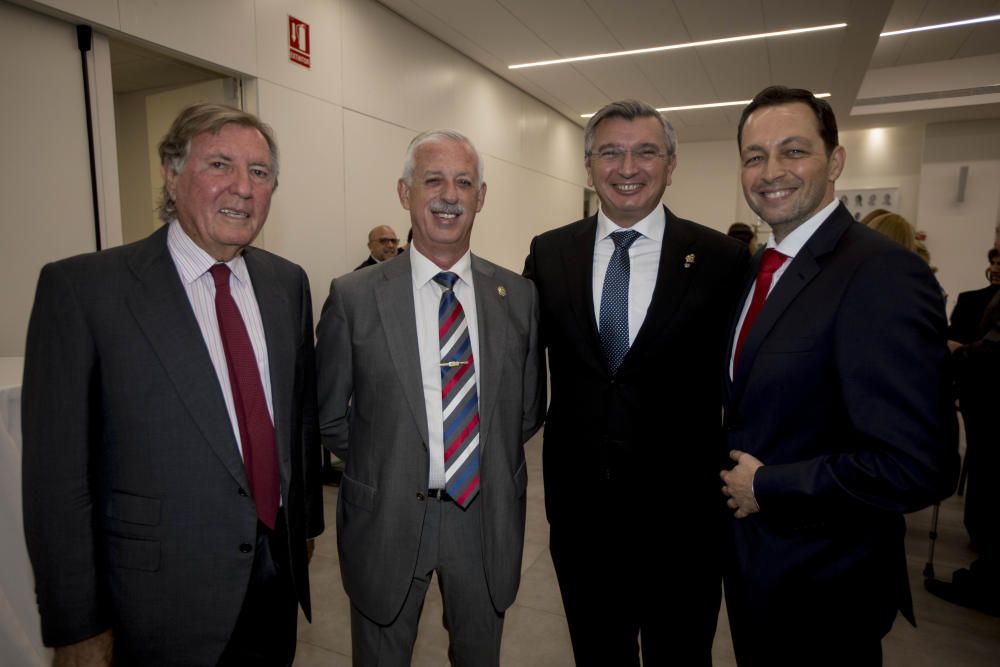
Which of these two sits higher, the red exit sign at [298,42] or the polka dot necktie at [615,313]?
the red exit sign at [298,42]

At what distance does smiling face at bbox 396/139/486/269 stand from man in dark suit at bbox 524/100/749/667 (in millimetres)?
394

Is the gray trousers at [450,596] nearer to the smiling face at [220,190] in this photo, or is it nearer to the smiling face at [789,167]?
→ the smiling face at [220,190]

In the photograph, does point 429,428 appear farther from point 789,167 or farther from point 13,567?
point 13,567

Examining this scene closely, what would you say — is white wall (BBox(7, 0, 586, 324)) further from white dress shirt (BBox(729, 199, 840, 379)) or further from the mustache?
white dress shirt (BBox(729, 199, 840, 379))

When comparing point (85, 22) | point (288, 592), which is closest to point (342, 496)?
point (288, 592)

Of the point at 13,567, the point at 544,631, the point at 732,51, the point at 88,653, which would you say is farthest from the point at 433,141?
the point at 732,51

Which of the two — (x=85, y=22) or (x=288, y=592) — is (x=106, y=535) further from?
(x=85, y=22)

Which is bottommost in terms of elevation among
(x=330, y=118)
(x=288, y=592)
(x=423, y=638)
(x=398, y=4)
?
(x=423, y=638)

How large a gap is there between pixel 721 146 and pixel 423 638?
1152 centimetres

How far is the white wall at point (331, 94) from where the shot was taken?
3715 mm

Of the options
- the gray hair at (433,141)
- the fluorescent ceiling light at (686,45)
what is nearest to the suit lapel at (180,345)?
the gray hair at (433,141)

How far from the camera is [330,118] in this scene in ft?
15.9

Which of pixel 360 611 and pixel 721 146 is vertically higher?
pixel 721 146

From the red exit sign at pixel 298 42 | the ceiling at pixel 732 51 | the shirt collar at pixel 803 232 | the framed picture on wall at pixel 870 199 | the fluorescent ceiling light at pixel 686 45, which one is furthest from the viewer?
the framed picture on wall at pixel 870 199
